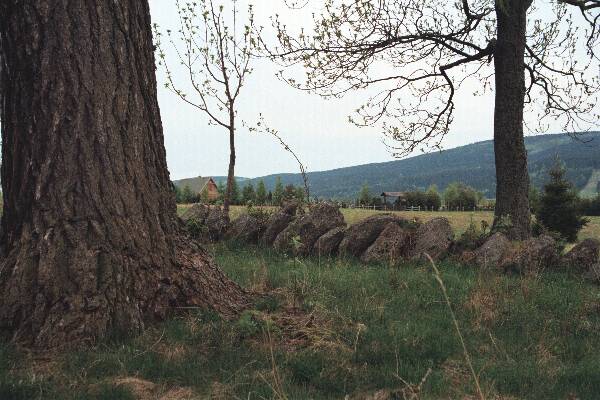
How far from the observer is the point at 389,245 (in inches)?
312

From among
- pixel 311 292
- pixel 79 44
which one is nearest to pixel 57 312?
pixel 79 44

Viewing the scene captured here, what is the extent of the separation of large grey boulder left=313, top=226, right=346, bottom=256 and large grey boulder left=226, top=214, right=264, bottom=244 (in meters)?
1.46

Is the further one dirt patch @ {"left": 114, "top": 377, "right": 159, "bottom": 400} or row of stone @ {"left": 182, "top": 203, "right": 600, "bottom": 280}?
row of stone @ {"left": 182, "top": 203, "right": 600, "bottom": 280}

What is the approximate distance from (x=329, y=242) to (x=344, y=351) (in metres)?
4.57

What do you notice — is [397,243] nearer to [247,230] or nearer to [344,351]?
[247,230]

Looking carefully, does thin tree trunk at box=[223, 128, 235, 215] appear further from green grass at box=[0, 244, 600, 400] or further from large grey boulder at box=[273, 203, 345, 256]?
green grass at box=[0, 244, 600, 400]

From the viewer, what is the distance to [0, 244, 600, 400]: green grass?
129 inches

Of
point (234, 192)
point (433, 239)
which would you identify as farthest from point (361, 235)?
point (234, 192)

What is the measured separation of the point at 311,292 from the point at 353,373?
1.62m

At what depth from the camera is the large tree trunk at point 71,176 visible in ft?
12.5

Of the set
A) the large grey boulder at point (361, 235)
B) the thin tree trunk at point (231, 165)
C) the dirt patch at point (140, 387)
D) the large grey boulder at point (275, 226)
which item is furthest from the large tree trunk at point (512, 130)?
the dirt patch at point (140, 387)

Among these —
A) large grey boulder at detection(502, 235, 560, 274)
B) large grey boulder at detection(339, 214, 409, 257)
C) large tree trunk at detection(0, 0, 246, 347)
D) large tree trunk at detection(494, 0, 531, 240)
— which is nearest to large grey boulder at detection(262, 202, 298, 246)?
large grey boulder at detection(339, 214, 409, 257)

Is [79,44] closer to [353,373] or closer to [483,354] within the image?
[353,373]

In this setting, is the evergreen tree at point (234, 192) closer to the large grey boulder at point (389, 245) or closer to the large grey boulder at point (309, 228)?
the large grey boulder at point (309, 228)
